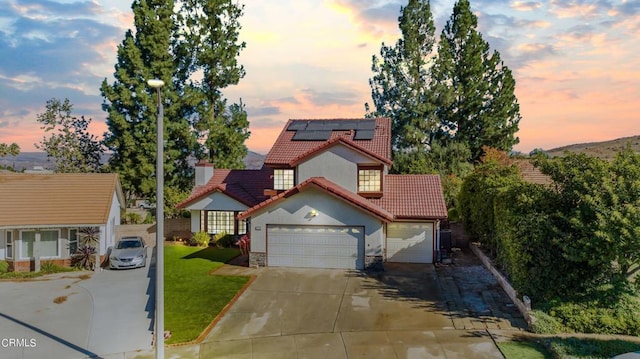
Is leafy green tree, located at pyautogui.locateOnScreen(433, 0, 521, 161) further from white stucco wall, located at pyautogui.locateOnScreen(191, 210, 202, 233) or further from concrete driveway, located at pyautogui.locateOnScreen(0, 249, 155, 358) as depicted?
concrete driveway, located at pyautogui.locateOnScreen(0, 249, 155, 358)

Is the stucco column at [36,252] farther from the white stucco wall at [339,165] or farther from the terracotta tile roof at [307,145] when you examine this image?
the white stucco wall at [339,165]

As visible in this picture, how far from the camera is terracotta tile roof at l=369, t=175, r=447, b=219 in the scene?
2408 centimetres

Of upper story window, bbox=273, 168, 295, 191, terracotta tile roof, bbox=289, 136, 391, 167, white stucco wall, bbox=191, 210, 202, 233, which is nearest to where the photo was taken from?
terracotta tile roof, bbox=289, 136, 391, 167

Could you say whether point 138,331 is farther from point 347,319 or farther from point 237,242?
point 237,242

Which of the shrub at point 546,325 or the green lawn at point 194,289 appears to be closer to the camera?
the shrub at point 546,325

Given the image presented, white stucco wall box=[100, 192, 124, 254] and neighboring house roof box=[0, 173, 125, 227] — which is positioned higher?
neighboring house roof box=[0, 173, 125, 227]

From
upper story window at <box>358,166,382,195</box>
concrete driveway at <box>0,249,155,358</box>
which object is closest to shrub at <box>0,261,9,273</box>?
concrete driveway at <box>0,249,155,358</box>

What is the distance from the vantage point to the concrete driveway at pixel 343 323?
516 inches

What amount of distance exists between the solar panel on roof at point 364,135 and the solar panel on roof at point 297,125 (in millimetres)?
3851

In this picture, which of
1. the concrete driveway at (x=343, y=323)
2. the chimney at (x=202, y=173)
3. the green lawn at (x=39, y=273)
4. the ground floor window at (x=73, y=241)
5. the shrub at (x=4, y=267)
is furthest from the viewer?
the chimney at (x=202, y=173)

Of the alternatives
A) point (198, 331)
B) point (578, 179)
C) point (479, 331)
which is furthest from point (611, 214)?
point (198, 331)

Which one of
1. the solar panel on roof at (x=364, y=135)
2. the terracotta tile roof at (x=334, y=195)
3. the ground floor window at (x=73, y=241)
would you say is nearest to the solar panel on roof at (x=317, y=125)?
the solar panel on roof at (x=364, y=135)

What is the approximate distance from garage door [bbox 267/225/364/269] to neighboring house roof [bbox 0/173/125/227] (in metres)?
9.34

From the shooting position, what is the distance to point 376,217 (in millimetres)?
22812
